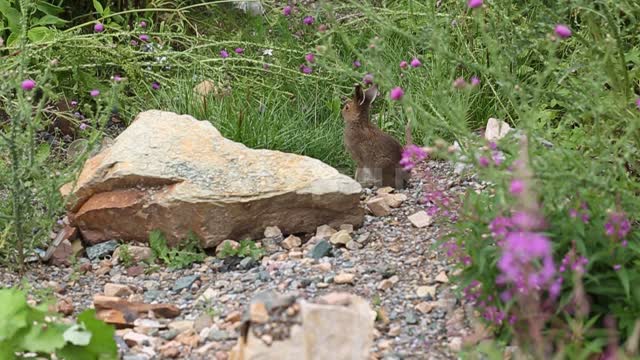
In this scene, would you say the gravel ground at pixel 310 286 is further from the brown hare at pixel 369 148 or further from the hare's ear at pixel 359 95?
the hare's ear at pixel 359 95

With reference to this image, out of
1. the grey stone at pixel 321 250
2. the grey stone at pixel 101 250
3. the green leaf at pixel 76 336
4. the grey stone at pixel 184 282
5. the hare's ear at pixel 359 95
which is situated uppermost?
the hare's ear at pixel 359 95

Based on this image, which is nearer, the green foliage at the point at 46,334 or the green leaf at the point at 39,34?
the green foliage at the point at 46,334

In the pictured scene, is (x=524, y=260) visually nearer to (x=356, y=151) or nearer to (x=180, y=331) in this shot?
(x=180, y=331)

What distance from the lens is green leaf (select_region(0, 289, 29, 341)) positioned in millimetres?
3293

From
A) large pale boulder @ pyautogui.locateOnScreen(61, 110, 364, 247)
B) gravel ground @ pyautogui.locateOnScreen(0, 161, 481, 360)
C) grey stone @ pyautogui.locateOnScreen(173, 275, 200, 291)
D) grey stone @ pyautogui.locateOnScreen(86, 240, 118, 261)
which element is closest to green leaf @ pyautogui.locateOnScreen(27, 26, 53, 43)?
large pale boulder @ pyautogui.locateOnScreen(61, 110, 364, 247)

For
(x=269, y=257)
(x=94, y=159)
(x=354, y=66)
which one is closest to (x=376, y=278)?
(x=269, y=257)

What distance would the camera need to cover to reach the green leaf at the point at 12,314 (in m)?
3.29

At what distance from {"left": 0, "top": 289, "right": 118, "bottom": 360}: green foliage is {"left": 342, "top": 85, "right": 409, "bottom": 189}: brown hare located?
218cm

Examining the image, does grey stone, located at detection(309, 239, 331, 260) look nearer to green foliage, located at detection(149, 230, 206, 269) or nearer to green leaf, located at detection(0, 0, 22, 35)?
green foliage, located at detection(149, 230, 206, 269)

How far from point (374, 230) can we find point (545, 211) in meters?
1.57

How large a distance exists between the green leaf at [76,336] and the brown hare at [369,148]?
227 cm

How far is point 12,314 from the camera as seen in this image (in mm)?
3309

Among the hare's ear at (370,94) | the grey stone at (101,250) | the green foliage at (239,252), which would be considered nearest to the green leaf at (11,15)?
the grey stone at (101,250)

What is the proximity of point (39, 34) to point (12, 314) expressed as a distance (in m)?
3.12
